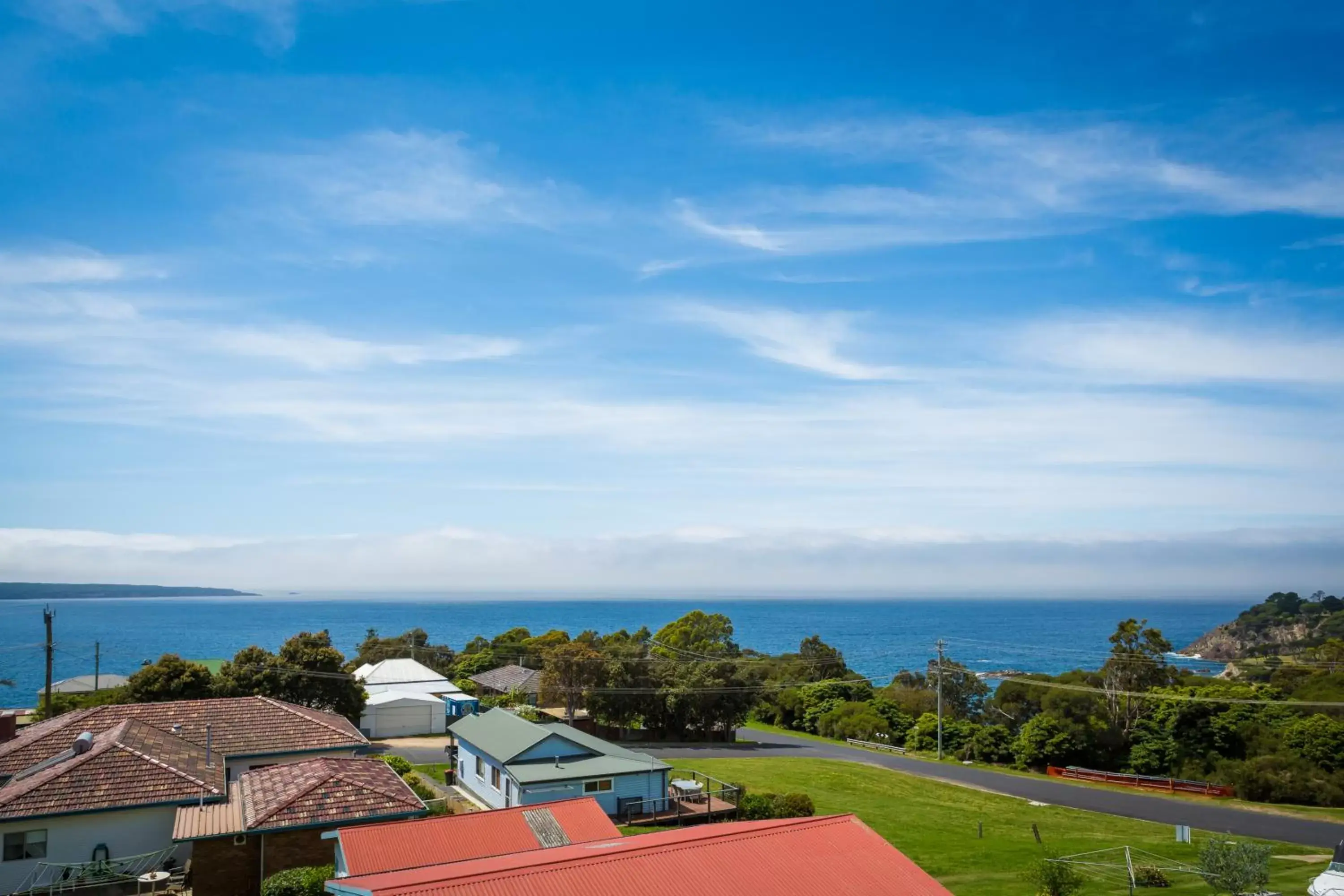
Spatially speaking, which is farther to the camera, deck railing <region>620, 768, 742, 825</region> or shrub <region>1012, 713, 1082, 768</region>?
shrub <region>1012, 713, 1082, 768</region>

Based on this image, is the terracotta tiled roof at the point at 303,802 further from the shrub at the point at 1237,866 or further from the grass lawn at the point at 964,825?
the shrub at the point at 1237,866

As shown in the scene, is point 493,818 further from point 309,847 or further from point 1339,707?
point 1339,707

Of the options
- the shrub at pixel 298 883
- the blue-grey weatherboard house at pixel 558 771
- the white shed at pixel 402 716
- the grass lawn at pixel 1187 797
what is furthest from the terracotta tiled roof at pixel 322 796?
the grass lawn at pixel 1187 797

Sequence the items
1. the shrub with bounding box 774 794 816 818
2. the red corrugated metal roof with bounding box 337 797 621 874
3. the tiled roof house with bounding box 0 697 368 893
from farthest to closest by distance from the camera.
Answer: the shrub with bounding box 774 794 816 818, the tiled roof house with bounding box 0 697 368 893, the red corrugated metal roof with bounding box 337 797 621 874

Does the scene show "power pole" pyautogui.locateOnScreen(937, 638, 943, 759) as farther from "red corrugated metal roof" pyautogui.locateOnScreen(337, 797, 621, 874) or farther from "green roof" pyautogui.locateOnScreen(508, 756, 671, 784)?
"red corrugated metal roof" pyautogui.locateOnScreen(337, 797, 621, 874)

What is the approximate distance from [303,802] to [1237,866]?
83.4 feet

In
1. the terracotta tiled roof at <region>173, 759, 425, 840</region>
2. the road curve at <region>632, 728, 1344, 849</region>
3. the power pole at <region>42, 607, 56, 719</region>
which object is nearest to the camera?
the terracotta tiled roof at <region>173, 759, 425, 840</region>

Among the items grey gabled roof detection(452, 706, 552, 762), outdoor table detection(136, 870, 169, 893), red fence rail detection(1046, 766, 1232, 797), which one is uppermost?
grey gabled roof detection(452, 706, 552, 762)

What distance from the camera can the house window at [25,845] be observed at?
82.0ft

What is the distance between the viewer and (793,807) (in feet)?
114

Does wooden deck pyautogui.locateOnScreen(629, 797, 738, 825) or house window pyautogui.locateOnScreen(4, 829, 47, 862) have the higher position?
house window pyautogui.locateOnScreen(4, 829, 47, 862)

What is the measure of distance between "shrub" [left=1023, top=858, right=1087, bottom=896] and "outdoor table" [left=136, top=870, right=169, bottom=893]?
79.9ft

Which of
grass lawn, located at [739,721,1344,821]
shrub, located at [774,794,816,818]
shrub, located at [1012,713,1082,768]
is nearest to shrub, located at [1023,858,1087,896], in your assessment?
shrub, located at [774,794,816,818]

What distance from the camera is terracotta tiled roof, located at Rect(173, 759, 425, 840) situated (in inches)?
996
